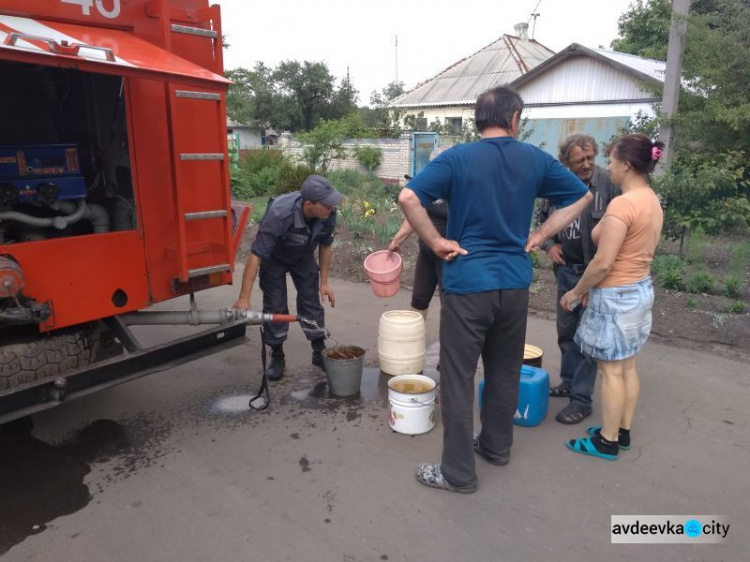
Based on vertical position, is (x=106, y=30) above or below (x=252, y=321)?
above

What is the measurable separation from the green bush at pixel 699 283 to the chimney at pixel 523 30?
27959mm

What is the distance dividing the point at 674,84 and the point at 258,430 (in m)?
7.38

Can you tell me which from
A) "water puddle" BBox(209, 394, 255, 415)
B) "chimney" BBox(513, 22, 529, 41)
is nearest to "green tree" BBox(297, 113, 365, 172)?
"water puddle" BBox(209, 394, 255, 415)

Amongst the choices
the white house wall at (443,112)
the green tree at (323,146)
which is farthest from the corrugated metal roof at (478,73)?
the green tree at (323,146)

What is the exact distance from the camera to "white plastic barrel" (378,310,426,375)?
4.19 metres

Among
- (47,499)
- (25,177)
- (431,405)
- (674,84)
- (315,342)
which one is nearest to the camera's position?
(47,499)

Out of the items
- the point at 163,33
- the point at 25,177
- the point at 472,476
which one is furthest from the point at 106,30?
the point at 472,476

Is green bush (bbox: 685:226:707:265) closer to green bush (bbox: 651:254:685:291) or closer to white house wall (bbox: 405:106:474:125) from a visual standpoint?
green bush (bbox: 651:254:685:291)

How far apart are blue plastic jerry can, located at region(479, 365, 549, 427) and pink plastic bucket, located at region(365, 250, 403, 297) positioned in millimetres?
1185

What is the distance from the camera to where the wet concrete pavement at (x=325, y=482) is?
2543 millimetres

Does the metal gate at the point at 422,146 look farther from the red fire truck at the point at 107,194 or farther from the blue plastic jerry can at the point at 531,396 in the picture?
the blue plastic jerry can at the point at 531,396

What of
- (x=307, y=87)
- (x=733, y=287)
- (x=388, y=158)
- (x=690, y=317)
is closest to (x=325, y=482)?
(x=690, y=317)

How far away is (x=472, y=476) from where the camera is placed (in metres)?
2.90

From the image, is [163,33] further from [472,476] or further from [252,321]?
[472,476]
